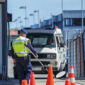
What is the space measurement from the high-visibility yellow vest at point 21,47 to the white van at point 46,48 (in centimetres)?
698

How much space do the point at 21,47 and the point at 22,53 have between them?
0.57 ft

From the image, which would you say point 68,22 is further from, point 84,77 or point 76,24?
point 84,77

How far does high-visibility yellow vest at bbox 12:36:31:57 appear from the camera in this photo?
472 inches

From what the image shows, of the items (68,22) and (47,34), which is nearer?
(47,34)

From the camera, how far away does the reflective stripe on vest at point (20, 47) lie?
12000mm

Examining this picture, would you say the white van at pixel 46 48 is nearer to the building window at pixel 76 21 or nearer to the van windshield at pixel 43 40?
the van windshield at pixel 43 40

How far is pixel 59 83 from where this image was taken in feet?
52.5

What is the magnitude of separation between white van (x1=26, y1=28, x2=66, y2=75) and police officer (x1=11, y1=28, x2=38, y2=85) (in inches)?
268

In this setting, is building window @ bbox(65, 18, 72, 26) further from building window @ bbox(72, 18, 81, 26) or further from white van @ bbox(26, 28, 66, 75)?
white van @ bbox(26, 28, 66, 75)

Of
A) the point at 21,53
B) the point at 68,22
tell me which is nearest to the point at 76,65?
the point at 21,53

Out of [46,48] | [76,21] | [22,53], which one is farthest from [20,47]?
[76,21]

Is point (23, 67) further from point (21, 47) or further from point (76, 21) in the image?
point (76, 21)

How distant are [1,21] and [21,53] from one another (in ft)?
15.7

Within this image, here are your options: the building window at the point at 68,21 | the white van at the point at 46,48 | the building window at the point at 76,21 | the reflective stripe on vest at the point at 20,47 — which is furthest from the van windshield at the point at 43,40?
the building window at the point at 76,21
